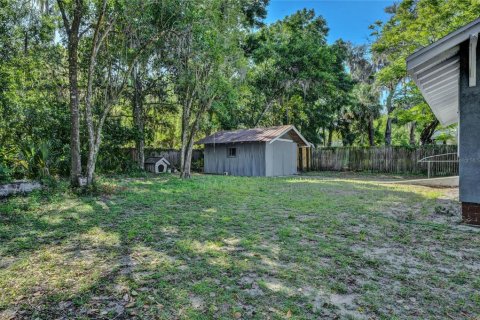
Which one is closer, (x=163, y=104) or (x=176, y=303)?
(x=176, y=303)

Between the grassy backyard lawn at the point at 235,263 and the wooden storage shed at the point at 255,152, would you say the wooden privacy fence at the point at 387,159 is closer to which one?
the wooden storage shed at the point at 255,152

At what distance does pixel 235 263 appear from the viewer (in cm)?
354

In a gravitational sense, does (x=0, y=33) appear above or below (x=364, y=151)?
above

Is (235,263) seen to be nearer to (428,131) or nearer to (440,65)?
(440,65)

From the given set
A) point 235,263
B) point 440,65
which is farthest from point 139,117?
point 235,263

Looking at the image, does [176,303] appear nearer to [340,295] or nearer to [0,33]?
[340,295]

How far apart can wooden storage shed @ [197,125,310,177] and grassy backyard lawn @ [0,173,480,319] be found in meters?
10.2

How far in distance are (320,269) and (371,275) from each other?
1.77 feet

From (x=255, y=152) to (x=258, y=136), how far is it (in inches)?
36.4

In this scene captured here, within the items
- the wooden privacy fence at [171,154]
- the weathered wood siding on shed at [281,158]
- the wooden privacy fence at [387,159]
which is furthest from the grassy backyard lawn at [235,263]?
the wooden privacy fence at [171,154]

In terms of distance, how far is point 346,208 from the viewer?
681 cm

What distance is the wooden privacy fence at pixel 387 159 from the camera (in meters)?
15.9

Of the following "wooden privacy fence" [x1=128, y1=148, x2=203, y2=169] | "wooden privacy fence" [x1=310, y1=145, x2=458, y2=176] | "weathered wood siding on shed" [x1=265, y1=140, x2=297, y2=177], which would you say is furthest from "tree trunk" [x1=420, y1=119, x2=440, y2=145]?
"wooden privacy fence" [x1=128, y1=148, x2=203, y2=169]

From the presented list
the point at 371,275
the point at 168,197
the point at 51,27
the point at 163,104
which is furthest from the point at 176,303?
the point at 163,104
